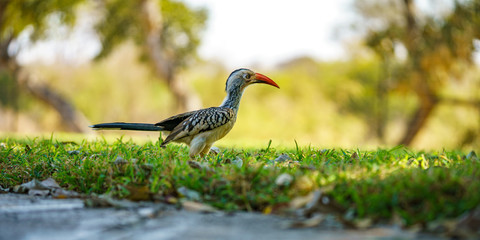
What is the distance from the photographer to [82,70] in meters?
29.0

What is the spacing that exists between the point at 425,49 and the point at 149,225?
17.9m

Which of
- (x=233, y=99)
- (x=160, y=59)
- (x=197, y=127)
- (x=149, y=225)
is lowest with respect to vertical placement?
(x=149, y=225)

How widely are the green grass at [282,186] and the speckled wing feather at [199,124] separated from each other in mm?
422

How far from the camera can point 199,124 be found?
430cm

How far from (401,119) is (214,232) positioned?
26.4m

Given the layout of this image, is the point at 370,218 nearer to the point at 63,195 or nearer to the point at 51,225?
the point at 51,225

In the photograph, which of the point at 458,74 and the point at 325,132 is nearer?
the point at 458,74

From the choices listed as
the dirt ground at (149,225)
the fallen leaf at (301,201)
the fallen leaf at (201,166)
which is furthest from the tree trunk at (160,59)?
the fallen leaf at (301,201)

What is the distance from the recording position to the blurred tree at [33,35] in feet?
62.4

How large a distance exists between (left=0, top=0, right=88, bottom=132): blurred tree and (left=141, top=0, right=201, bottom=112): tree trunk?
3149 mm

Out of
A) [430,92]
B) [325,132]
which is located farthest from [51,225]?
[325,132]

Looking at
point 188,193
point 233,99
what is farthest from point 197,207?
point 233,99

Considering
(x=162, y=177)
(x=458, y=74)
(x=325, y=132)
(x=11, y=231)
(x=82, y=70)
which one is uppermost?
(x=82, y=70)

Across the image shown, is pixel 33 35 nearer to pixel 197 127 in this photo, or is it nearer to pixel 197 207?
pixel 197 127
